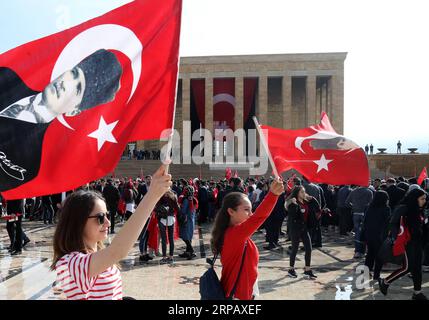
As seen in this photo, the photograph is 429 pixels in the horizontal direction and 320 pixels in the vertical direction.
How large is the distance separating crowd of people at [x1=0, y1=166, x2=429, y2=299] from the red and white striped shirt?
5 centimetres

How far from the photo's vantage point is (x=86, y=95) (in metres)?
3.07

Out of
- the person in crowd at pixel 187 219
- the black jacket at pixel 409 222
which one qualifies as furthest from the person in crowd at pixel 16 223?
the black jacket at pixel 409 222

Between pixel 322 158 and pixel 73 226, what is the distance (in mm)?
4196

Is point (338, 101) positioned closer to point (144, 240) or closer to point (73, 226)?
point (144, 240)

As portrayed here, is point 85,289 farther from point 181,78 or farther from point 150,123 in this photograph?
point 181,78

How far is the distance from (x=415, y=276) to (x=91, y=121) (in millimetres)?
4812

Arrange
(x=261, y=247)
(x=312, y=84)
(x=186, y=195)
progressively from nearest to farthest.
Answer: (x=186, y=195) → (x=261, y=247) → (x=312, y=84)

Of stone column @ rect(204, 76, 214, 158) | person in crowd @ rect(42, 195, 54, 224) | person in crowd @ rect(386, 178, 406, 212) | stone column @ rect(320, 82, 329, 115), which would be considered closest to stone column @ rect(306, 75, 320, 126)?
stone column @ rect(320, 82, 329, 115)

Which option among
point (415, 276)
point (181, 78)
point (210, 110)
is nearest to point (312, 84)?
point (210, 110)

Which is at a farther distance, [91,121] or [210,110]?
[210,110]

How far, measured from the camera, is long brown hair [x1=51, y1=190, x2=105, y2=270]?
80.4 inches

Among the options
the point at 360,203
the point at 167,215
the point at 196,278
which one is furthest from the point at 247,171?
the point at 196,278

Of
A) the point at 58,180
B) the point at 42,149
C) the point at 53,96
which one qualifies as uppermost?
the point at 53,96

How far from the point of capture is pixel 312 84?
36.1m
